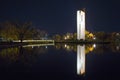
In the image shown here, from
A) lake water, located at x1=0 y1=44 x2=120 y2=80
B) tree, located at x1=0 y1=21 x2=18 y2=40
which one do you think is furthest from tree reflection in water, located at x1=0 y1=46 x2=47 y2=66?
tree, located at x1=0 y1=21 x2=18 y2=40

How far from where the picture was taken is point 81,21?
241 ft

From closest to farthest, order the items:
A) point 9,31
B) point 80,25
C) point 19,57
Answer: point 19,57 < point 9,31 < point 80,25

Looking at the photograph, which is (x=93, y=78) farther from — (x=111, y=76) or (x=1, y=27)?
(x=1, y=27)

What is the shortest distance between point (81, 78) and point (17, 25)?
4328 cm

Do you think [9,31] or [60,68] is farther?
[9,31]

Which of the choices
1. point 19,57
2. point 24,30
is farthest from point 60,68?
point 24,30

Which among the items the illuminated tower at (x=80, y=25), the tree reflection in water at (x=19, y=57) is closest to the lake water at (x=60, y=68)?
the tree reflection in water at (x=19, y=57)

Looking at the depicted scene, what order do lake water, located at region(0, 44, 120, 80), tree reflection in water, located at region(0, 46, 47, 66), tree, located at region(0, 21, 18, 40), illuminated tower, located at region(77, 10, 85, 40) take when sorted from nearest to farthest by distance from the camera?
lake water, located at region(0, 44, 120, 80) → tree reflection in water, located at region(0, 46, 47, 66) → tree, located at region(0, 21, 18, 40) → illuminated tower, located at region(77, 10, 85, 40)

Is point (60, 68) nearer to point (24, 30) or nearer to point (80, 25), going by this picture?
point (24, 30)

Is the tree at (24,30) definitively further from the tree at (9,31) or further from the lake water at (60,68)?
the lake water at (60,68)

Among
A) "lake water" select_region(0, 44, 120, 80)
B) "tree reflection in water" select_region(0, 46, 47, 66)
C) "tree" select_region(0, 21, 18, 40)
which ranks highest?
"tree" select_region(0, 21, 18, 40)

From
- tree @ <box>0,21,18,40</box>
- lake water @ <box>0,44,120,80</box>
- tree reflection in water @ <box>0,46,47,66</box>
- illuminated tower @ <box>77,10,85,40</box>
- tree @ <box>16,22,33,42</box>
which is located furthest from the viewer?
illuminated tower @ <box>77,10,85,40</box>

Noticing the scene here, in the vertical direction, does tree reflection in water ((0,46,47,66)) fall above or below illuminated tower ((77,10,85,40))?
below

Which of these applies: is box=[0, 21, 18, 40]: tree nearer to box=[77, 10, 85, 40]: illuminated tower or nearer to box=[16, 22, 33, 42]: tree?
box=[16, 22, 33, 42]: tree
